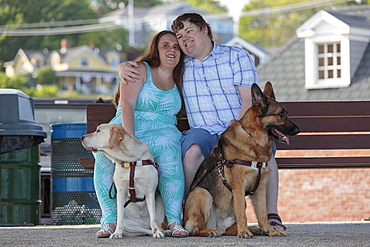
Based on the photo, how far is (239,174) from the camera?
18.3ft

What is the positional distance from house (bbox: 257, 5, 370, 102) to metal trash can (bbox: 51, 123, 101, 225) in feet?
35.9

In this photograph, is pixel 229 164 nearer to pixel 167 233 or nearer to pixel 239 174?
pixel 239 174

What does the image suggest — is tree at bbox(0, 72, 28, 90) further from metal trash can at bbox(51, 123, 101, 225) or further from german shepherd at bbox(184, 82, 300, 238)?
german shepherd at bbox(184, 82, 300, 238)

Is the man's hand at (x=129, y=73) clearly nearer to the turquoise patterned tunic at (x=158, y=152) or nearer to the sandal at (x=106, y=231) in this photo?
the turquoise patterned tunic at (x=158, y=152)

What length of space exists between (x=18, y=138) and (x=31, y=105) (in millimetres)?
525

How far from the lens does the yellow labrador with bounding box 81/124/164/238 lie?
18.2 feet

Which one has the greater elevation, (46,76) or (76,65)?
(76,65)

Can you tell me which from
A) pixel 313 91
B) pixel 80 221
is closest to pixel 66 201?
pixel 80 221

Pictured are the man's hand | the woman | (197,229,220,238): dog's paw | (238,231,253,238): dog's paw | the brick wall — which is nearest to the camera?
(238,231,253,238): dog's paw

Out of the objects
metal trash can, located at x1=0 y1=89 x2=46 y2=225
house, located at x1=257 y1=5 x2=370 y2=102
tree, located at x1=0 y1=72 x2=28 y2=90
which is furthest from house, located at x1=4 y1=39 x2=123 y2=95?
metal trash can, located at x1=0 y1=89 x2=46 y2=225

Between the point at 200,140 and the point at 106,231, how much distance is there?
1067 mm

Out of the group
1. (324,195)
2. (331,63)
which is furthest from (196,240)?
(331,63)

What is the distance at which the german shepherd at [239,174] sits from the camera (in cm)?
559

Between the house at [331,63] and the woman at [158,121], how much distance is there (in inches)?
484
